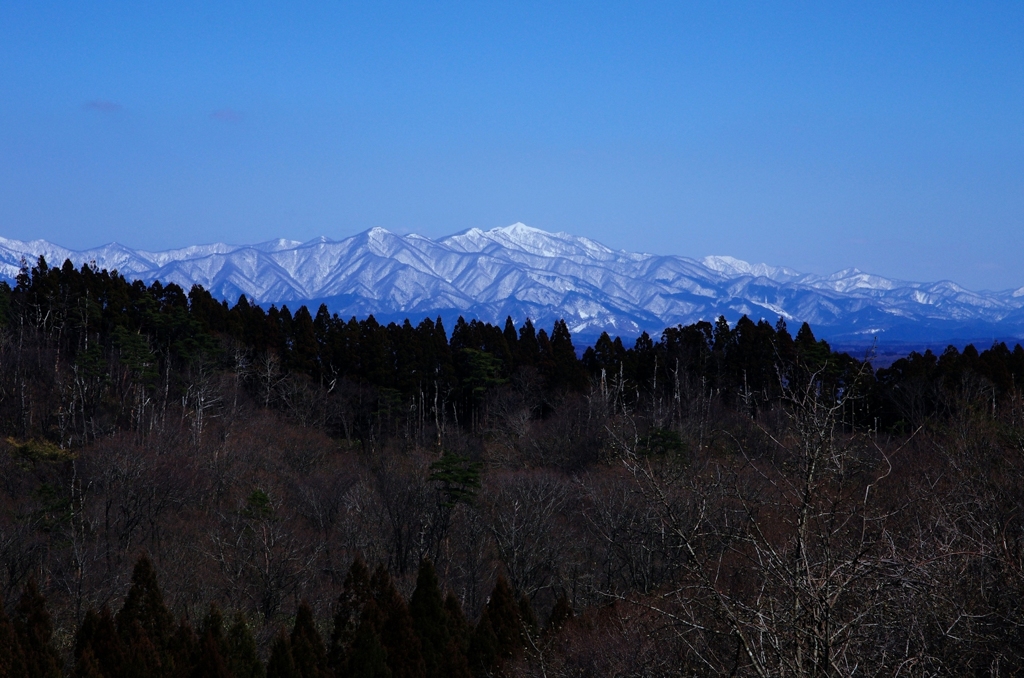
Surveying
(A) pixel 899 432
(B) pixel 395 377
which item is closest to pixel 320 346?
(B) pixel 395 377

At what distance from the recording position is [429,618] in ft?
77.8

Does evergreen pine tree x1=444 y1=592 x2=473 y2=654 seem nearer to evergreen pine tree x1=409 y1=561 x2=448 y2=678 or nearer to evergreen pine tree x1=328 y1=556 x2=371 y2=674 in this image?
evergreen pine tree x1=409 y1=561 x2=448 y2=678

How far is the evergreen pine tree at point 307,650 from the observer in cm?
2114

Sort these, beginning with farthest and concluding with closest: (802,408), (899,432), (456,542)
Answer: (899,432), (456,542), (802,408)

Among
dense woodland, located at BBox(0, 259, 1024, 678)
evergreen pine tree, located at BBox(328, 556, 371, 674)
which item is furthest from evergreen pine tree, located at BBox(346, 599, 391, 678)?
evergreen pine tree, located at BBox(328, 556, 371, 674)

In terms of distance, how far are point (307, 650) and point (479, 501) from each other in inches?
538

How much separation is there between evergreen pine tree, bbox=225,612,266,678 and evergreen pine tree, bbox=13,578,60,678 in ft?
10.5

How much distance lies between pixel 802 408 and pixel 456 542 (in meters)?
29.6

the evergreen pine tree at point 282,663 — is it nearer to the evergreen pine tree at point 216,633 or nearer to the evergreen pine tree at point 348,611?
the evergreen pine tree at point 216,633

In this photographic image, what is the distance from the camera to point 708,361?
5409 cm

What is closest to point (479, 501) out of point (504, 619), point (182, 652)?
point (504, 619)

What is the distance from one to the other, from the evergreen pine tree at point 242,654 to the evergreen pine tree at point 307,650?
777 millimetres

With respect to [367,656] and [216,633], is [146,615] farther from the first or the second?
[367,656]

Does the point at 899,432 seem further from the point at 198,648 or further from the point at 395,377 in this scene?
the point at 198,648
